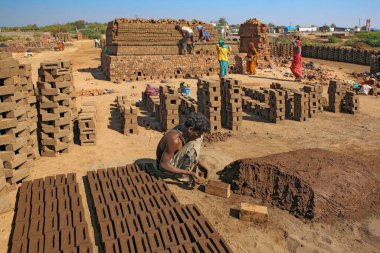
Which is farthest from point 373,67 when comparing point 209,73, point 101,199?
point 101,199

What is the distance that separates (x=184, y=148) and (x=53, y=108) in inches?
142

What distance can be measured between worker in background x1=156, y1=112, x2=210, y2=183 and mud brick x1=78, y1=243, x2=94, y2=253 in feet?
6.10

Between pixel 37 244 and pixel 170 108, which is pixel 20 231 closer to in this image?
pixel 37 244

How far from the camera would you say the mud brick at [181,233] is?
4.31 metres

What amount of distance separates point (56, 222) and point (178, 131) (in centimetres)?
240

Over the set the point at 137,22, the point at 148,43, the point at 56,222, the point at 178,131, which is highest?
the point at 137,22

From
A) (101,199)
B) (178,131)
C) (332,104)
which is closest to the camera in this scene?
(101,199)

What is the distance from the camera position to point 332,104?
1205cm

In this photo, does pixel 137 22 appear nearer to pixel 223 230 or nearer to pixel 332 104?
pixel 332 104

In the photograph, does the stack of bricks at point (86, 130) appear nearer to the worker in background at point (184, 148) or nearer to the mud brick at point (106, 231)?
the worker in background at point (184, 148)

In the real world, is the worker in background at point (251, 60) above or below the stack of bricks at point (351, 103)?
above

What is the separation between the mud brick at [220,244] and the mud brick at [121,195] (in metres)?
1.66

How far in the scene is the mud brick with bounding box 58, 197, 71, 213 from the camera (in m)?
5.07

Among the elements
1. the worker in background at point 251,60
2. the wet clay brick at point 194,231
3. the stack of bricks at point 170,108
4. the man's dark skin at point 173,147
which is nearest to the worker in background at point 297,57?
the worker in background at point 251,60
